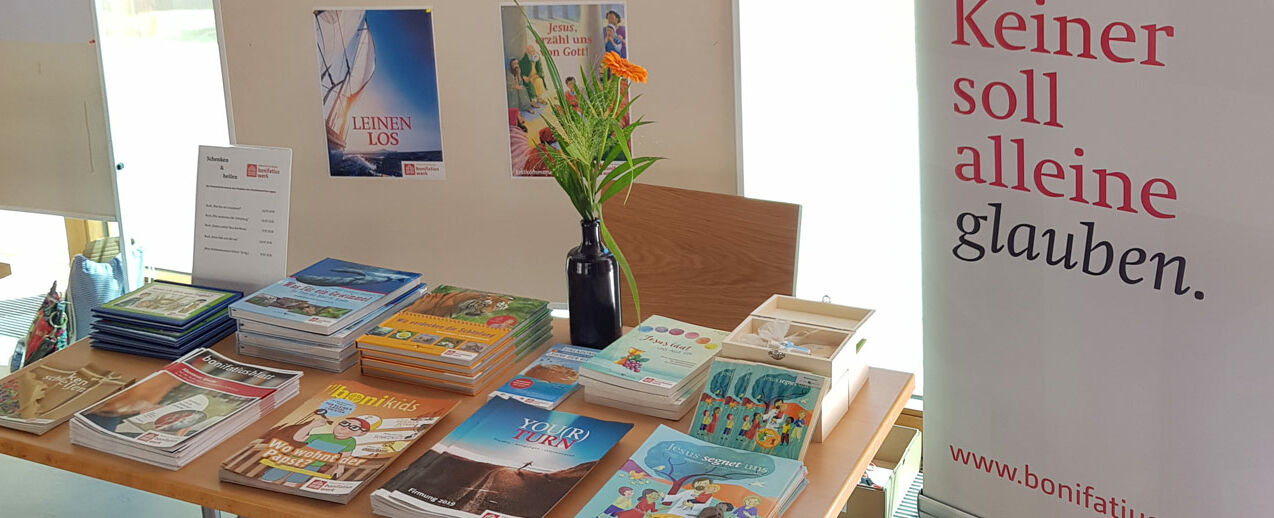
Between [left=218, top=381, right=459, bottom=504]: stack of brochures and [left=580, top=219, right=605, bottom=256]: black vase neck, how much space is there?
1.19 feet

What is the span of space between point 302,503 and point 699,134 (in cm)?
171

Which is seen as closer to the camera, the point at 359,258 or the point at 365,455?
the point at 365,455

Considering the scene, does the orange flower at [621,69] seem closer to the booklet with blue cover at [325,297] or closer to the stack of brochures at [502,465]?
the stack of brochures at [502,465]

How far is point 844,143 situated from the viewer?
2.95 m

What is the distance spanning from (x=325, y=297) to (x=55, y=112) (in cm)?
225

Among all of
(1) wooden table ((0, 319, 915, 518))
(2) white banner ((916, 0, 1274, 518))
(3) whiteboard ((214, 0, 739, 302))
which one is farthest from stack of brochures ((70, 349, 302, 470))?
(3) whiteboard ((214, 0, 739, 302))

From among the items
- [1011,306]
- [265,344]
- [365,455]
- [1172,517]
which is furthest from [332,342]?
[1172,517]

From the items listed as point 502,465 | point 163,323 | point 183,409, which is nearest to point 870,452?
point 502,465

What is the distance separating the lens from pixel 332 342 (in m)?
2.09

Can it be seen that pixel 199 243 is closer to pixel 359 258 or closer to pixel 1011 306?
pixel 359 258

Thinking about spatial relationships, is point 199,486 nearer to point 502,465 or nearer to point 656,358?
point 502,465

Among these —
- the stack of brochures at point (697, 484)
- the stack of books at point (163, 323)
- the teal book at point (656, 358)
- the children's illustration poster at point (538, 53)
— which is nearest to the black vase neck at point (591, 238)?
the teal book at point (656, 358)

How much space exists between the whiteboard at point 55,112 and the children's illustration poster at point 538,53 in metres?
1.53

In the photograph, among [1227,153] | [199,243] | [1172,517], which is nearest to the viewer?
[1227,153]
